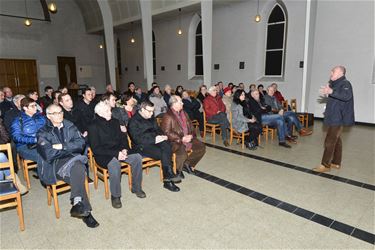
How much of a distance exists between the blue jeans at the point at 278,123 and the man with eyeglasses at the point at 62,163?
3846 millimetres

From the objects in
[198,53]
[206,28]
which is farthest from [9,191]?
[198,53]

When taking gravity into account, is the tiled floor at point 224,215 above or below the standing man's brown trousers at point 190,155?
below

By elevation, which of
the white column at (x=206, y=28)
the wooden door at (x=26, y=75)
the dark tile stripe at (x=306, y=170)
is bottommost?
the dark tile stripe at (x=306, y=170)

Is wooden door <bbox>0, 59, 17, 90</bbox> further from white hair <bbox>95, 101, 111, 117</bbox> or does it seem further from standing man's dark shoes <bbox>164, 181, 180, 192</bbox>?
standing man's dark shoes <bbox>164, 181, 180, 192</bbox>

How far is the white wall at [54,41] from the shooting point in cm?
1159

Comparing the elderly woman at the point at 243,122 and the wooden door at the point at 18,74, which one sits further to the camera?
the wooden door at the point at 18,74

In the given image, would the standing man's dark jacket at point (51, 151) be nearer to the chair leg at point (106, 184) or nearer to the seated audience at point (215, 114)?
the chair leg at point (106, 184)

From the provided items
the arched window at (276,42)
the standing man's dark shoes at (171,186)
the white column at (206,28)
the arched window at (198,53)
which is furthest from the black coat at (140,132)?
the arched window at (198,53)

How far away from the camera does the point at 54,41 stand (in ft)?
42.8

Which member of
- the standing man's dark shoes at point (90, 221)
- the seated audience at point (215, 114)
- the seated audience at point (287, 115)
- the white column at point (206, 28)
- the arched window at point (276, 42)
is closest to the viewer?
the standing man's dark shoes at point (90, 221)

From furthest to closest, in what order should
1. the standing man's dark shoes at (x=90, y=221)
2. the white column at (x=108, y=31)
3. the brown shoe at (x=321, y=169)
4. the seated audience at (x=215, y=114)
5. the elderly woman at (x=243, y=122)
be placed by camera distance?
the white column at (x=108, y=31)
the seated audience at (x=215, y=114)
the elderly woman at (x=243, y=122)
the brown shoe at (x=321, y=169)
the standing man's dark shoes at (x=90, y=221)

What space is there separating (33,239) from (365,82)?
8510mm

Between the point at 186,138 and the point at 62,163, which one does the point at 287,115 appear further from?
the point at 62,163

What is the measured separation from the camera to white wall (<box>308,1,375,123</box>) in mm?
7141
